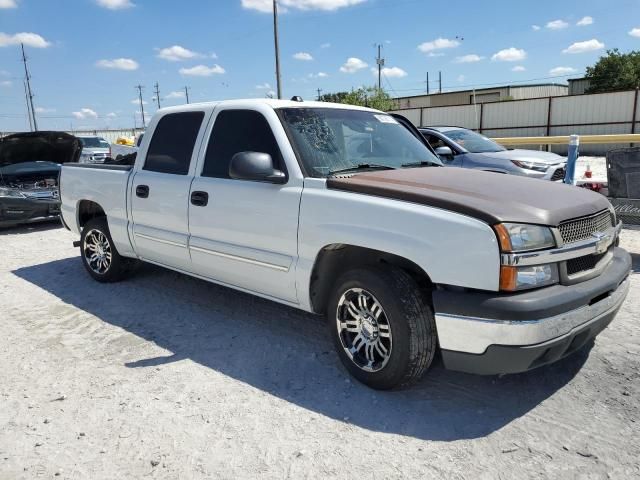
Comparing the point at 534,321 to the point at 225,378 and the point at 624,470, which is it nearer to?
the point at 624,470

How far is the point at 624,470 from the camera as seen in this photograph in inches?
101

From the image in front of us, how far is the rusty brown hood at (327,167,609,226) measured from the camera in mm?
2883

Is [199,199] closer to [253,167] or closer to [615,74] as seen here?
[253,167]

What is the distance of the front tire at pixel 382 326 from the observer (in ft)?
10.1

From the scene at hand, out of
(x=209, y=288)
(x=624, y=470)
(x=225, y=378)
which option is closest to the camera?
(x=624, y=470)

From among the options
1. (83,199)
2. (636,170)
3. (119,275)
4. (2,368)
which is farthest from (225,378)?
(636,170)

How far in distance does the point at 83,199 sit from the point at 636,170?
6199 millimetres

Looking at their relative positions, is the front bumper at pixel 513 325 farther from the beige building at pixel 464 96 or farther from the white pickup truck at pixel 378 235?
the beige building at pixel 464 96

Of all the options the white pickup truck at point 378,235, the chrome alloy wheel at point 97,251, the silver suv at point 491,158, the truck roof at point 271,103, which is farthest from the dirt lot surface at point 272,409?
the silver suv at point 491,158

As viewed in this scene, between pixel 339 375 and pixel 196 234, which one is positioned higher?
pixel 196 234

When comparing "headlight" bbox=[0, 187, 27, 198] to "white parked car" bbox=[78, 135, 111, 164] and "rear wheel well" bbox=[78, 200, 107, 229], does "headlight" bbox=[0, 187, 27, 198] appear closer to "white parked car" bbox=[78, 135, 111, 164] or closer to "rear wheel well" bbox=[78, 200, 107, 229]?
"rear wheel well" bbox=[78, 200, 107, 229]

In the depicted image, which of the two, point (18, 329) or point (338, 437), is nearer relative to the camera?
point (338, 437)

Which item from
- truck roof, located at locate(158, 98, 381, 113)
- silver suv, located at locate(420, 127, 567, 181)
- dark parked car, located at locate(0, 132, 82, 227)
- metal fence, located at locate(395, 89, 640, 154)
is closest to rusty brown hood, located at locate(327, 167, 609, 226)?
truck roof, located at locate(158, 98, 381, 113)

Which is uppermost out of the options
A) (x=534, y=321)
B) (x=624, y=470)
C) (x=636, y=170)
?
(x=636, y=170)
